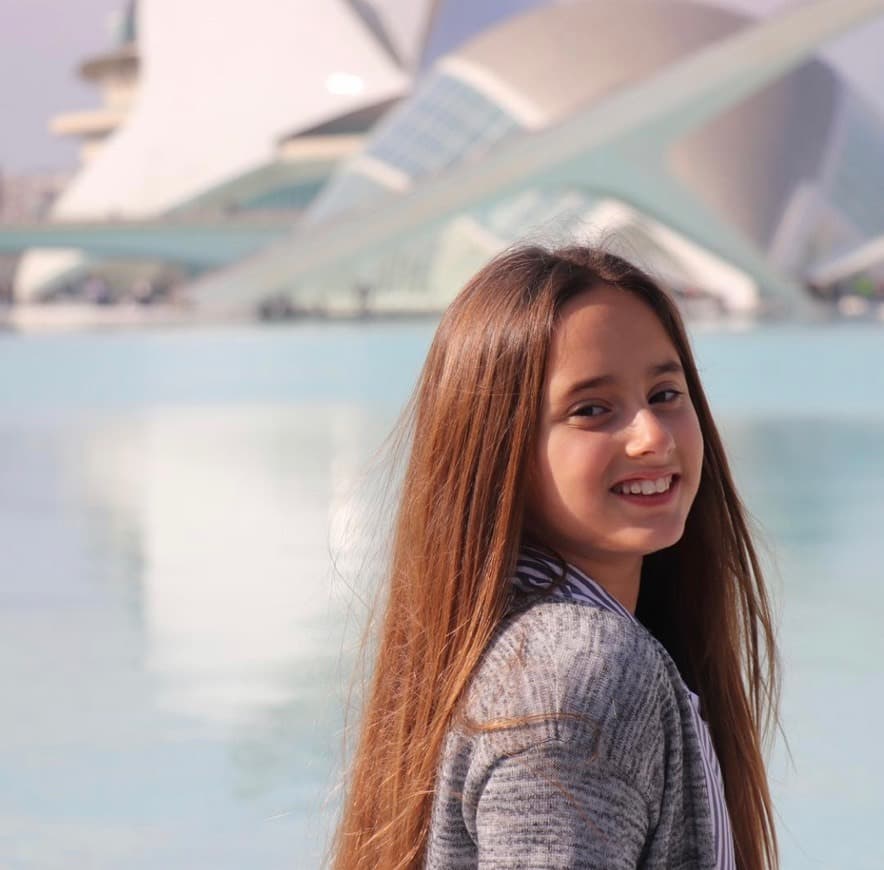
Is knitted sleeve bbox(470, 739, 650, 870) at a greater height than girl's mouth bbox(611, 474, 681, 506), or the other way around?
girl's mouth bbox(611, 474, 681, 506)

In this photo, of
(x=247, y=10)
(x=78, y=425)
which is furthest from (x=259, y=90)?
(x=78, y=425)

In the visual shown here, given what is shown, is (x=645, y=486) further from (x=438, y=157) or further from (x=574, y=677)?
(x=438, y=157)

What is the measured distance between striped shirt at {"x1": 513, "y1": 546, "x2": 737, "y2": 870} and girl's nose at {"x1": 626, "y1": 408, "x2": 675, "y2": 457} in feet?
0.25

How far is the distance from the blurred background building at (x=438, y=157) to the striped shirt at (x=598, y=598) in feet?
42.7

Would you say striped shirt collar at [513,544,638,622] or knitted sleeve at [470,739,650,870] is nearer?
knitted sleeve at [470,739,650,870]

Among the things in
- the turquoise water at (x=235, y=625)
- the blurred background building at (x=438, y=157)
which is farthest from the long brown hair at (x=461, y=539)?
the blurred background building at (x=438, y=157)

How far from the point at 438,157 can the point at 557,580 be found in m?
20.1

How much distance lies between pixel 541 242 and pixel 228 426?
7151 mm

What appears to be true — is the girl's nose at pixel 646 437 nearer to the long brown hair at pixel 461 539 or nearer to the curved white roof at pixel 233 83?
the long brown hair at pixel 461 539

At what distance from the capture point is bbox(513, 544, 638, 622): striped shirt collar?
87cm

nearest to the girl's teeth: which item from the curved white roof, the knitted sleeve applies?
the knitted sleeve

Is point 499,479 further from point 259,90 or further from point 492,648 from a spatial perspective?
point 259,90

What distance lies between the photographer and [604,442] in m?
0.90

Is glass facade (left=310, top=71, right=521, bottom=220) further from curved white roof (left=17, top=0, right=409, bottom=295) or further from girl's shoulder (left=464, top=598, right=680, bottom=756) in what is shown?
girl's shoulder (left=464, top=598, right=680, bottom=756)
